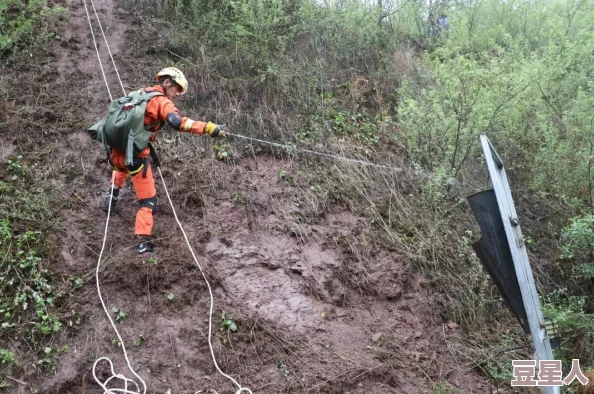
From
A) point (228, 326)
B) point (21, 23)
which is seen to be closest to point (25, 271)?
point (228, 326)

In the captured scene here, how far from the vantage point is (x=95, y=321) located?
4.48 metres

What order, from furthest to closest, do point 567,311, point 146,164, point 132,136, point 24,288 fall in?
point 146,164 → point 567,311 → point 132,136 → point 24,288

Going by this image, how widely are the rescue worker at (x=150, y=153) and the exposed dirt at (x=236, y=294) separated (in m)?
0.26

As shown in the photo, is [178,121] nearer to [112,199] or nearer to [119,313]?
[112,199]

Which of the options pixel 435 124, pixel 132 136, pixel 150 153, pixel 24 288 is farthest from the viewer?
pixel 435 124

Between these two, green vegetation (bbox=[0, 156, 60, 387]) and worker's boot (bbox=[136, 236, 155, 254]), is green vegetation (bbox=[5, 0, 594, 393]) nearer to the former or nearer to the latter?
green vegetation (bbox=[0, 156, 60, 387])

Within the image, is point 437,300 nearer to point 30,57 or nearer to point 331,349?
point 331,349

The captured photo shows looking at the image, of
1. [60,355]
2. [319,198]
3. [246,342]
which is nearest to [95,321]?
[60,355]

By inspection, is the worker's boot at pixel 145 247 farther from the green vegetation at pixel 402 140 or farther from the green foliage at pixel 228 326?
the green foliage at pixel 228 326

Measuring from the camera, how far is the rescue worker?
15.7ft

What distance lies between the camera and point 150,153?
17.5 ft

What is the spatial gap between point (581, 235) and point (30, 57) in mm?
7852

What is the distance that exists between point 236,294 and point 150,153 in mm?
1812

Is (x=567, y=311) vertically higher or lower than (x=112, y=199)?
higher
